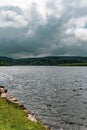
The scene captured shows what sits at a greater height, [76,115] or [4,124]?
[4,124]

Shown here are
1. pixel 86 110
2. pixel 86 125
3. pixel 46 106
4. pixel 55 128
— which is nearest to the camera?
pixel 55 128

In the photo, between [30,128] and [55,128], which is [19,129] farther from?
[55,128]

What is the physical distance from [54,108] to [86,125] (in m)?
13.4

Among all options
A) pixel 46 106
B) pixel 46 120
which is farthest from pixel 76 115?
pixel 46 106

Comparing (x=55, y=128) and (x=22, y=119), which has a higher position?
(x=22, y=119)

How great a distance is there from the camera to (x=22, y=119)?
87.2ft

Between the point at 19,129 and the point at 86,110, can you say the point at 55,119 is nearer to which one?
the point at 86,110

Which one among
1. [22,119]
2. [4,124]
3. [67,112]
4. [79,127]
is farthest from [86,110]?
[4,124]

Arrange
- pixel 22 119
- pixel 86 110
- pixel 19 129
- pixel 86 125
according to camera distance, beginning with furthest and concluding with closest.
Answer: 1. pixel 86 110
2. pixel 86 125
3. pixel 22 119
4. pixel 19 129

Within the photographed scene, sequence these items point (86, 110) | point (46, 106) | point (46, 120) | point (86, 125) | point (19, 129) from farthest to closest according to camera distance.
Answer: point (46, 106), point (86, 110), point (46, 120), point (86, 125), point (19, 129)

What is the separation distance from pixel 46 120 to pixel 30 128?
14479 mm

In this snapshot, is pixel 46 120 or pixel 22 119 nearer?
pixel 22 119

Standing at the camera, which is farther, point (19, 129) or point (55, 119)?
point (55, 119)

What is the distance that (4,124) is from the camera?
2359 centimetres
